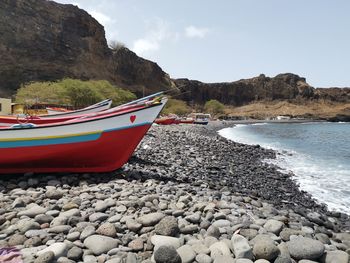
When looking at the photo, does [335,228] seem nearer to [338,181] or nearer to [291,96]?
[338,181]

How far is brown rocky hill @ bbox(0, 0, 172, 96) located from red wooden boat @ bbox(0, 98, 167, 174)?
76.2m

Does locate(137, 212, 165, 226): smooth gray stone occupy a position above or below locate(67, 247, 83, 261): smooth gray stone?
above

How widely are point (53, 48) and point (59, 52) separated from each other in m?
1.94

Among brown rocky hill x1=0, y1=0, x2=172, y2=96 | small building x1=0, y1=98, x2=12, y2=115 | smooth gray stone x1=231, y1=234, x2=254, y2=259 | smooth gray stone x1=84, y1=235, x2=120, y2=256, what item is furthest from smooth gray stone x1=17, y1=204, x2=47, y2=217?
brown rocky hill x1=0, y1=0, x2=172, y2=96

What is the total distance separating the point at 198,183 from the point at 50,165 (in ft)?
15.5

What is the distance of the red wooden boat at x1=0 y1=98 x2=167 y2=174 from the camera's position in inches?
386

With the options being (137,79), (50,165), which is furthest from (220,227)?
(137,79)

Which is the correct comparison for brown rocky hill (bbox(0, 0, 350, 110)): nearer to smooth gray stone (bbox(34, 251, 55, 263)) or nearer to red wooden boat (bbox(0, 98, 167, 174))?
red wooden boat (bbox(0, 98, 167, 174))

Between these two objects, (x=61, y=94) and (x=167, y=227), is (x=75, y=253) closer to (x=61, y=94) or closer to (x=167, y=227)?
(x=167, y=227)

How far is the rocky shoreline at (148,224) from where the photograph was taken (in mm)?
5047

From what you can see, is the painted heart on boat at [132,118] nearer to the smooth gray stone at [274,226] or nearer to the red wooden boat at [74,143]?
the red wooden boat at [74,143]

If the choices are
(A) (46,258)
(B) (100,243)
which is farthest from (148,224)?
(A) (46,258)

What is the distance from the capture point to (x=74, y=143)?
1007 cm

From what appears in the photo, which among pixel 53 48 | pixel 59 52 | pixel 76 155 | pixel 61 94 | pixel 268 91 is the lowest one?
pixel 76 155
